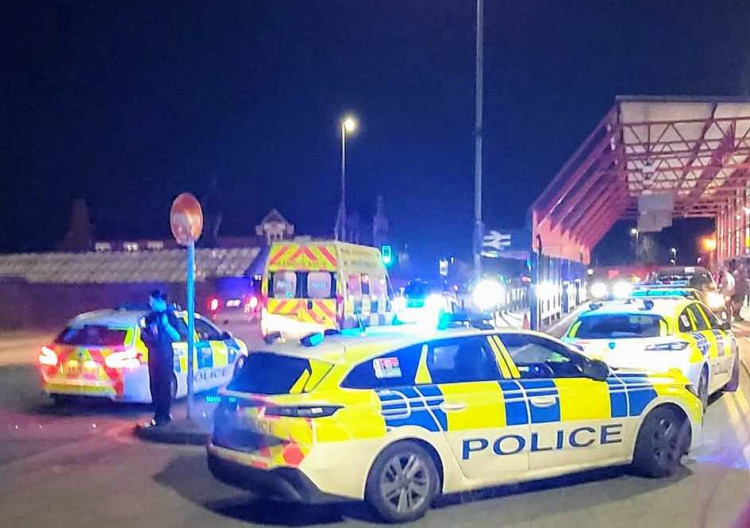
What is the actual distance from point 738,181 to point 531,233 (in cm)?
2402

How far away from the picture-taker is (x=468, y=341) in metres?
8.14

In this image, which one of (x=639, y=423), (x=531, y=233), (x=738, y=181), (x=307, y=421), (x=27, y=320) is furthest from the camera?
(x=738, y=181)

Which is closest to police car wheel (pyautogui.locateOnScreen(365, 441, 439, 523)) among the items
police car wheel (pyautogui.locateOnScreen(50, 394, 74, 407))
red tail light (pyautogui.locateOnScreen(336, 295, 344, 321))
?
police car wheel (pyautogui.locateOnScreen(50, 394, 74, 407))

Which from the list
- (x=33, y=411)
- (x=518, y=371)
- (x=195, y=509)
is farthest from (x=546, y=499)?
(x=33, y=411)

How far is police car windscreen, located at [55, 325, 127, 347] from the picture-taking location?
1316 centimetres

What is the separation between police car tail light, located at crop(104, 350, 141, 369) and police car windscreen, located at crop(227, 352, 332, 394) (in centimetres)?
548

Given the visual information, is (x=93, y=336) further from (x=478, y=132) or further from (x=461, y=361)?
(x=478, y=132)

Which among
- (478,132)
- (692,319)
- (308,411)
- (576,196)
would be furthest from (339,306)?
(576,196)

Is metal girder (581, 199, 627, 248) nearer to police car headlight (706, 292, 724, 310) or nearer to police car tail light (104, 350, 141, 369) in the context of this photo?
police car headlight (706, 292, 724, 310)

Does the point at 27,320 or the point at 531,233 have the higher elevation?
the point at 531,233

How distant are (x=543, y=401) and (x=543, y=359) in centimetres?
74

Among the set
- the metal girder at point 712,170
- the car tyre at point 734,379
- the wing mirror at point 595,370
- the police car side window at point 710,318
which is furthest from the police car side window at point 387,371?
the metal girder at point 712,170

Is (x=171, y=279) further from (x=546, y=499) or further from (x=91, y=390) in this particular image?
(x=546, y=499)

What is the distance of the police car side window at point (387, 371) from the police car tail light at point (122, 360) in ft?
20.7
